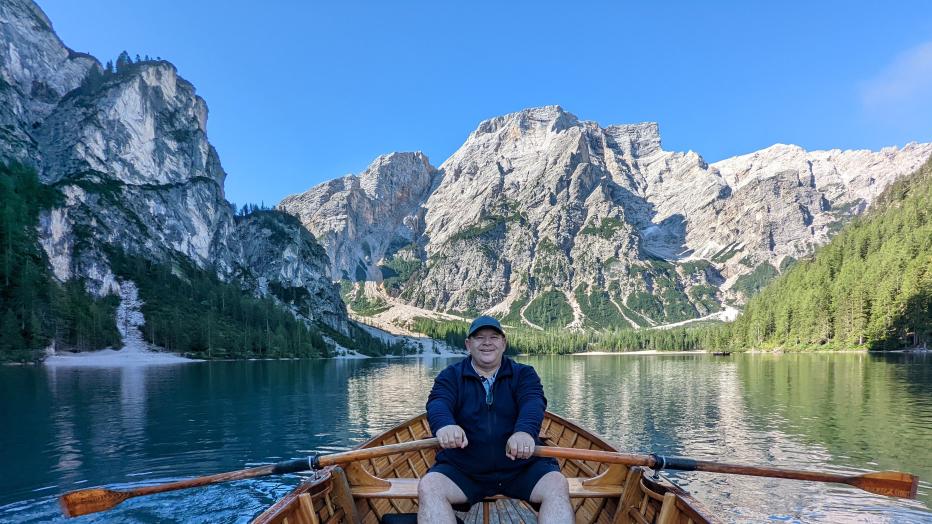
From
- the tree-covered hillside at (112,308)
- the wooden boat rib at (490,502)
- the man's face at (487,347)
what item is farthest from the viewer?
the tree-covered hillside at (112,308)

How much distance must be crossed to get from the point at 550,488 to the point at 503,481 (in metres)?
0.72

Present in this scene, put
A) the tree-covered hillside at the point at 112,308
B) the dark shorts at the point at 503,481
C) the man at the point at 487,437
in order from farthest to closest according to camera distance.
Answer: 1. the tree-covered hillside at the point at 112,308
2. the dark shorts at the point at 503,481
3. the man at the point at 487,437

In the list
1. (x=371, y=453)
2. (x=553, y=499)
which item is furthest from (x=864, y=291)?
(x=371, y=453)

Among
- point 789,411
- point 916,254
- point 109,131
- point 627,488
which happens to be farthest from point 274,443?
point 109,131

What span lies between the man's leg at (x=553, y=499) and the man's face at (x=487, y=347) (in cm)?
172

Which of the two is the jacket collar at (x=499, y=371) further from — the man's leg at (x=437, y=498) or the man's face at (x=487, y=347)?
the man's leg at (x=437, y=498)

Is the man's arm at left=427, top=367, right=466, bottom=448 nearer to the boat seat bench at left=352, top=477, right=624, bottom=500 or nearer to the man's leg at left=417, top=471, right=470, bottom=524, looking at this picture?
the man's leg at left=417, top=471, right=470, bottom=524

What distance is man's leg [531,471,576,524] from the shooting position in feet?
20.3

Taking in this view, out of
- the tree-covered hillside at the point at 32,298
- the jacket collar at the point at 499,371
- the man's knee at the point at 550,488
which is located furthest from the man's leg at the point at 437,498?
the tree-covered hillside at the point at 32,298

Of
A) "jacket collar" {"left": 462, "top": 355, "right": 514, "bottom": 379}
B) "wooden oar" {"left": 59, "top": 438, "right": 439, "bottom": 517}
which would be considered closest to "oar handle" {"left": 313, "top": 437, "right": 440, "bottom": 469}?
"wooden oar" {"left": 59, "top": 438, "right": 439, "bottom": 517}

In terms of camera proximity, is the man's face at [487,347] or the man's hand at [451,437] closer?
the man's hand at [451,437]

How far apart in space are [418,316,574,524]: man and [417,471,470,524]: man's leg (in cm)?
1

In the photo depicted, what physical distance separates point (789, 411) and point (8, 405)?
6114 centimetres

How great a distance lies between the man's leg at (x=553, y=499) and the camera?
6.19 m
